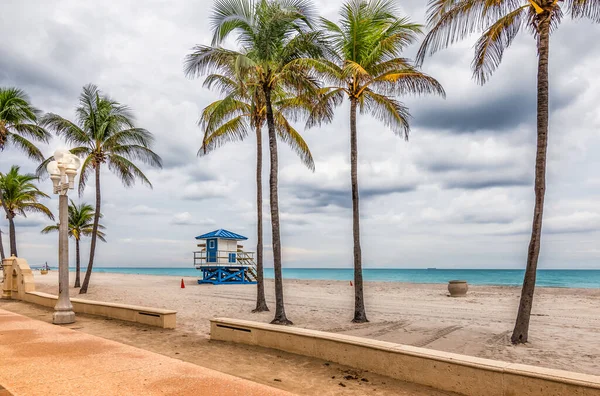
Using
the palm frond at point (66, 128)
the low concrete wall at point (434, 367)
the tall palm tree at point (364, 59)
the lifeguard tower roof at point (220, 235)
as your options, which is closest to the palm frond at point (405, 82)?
the tall palm tree at point (364, 59)

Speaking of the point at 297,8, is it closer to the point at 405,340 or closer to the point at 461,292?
the point at 405,340

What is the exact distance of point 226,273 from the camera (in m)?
33.0

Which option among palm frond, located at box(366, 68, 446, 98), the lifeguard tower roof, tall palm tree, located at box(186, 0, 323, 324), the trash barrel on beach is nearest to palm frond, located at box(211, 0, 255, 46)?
tall palm tree, located at box(186, 0, 323, 324)

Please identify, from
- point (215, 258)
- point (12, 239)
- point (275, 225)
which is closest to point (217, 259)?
point (215, 258)

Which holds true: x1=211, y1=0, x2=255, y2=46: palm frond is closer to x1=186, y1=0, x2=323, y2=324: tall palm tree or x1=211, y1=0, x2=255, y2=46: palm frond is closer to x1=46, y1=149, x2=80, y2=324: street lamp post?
x1=186, y1=0, x2=323, y2=324: tall palm tree

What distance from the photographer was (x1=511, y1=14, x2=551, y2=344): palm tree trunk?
8.80 metres

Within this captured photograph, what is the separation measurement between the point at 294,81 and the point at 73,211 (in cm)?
2519

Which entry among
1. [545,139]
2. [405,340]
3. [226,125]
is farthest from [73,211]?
[545,139]

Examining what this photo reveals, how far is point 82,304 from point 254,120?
8.26 meters

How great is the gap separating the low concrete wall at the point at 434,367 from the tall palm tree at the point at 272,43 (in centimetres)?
442

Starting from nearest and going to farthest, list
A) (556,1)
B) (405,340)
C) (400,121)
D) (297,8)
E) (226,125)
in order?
(556,1), (405,340), (297,8), (400,121), (226,125)

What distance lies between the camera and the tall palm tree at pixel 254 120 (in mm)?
13664

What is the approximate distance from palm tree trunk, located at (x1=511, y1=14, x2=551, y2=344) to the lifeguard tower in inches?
1003

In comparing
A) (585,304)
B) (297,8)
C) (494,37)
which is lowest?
(585,304)
